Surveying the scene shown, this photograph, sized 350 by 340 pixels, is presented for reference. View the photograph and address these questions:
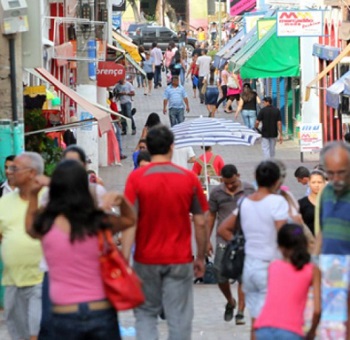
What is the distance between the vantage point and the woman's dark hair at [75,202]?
6.89 m

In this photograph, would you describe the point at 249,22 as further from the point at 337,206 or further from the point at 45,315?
the point at 337,206

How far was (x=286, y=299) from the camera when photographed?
741 cm

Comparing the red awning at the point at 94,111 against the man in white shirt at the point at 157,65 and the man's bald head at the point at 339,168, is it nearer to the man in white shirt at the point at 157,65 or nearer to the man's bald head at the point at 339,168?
the man's bald head at the point at 339,168

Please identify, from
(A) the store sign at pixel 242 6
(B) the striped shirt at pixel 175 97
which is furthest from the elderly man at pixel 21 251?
(A) the store sign at pixel 242 6

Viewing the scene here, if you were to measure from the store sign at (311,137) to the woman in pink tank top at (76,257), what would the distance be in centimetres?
2179

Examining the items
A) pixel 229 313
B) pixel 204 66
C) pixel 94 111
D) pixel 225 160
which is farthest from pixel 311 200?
pixel 204 66

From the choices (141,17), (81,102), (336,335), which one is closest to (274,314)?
(336,335)

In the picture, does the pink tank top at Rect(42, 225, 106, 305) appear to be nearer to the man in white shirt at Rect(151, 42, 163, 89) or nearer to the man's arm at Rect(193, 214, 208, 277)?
the man's arm at Rect(193, 214, 208, 277)

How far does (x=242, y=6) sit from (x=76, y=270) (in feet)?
145

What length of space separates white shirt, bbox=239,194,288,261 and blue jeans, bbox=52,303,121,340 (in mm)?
2298

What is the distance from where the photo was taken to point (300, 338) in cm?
742

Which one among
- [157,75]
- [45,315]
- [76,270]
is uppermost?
[157,75]

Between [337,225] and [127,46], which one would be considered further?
[127,46]

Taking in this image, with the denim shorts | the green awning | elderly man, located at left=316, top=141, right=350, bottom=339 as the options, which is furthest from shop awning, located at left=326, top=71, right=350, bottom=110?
elderly man, located at left=316, top=141, right=350, bottom=339
